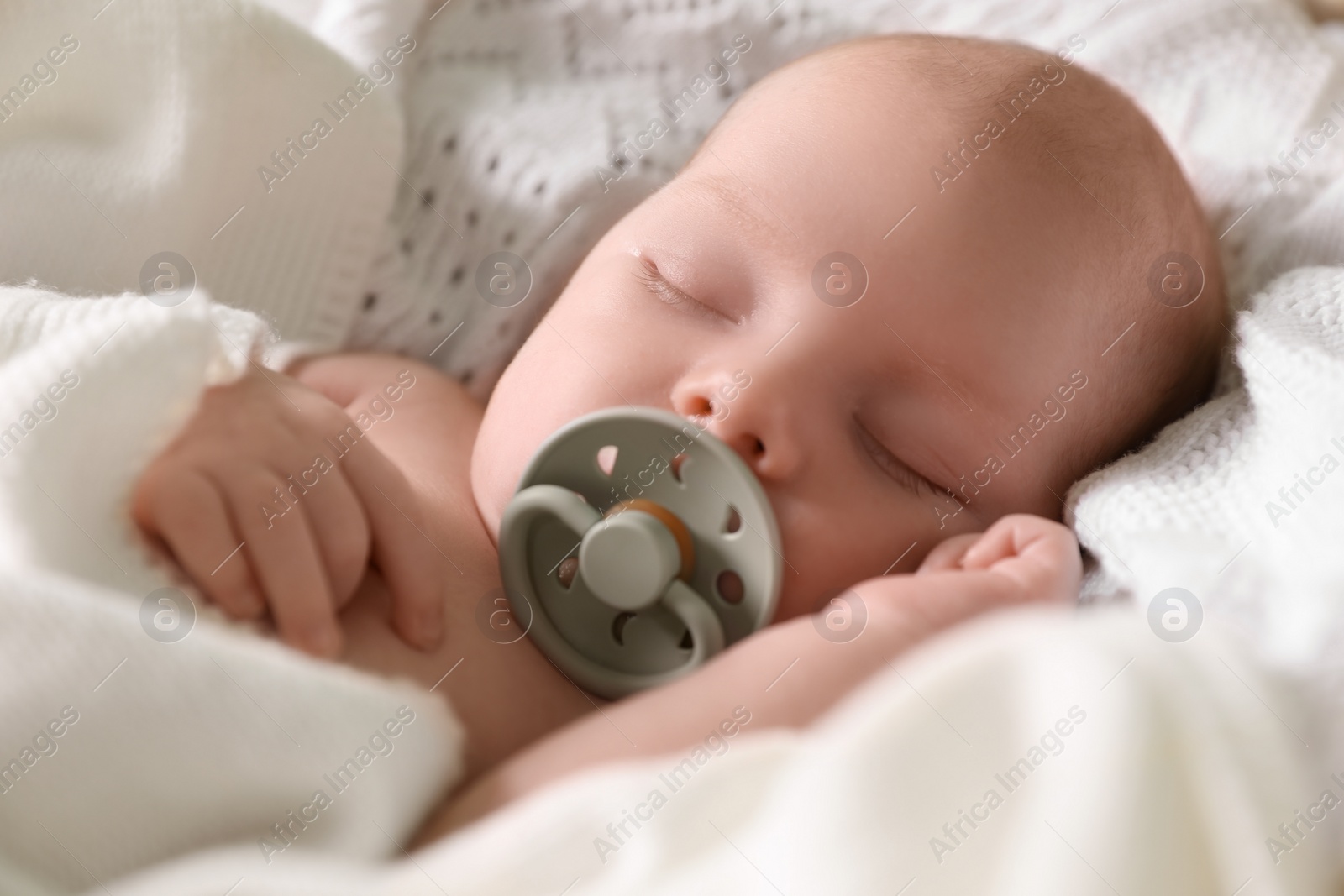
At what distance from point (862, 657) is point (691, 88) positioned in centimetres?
104

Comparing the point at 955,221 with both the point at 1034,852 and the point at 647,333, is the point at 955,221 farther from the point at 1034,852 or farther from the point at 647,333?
the point at 1034,852

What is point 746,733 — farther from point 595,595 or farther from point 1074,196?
point 1074,196

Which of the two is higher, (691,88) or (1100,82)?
(1100,82)

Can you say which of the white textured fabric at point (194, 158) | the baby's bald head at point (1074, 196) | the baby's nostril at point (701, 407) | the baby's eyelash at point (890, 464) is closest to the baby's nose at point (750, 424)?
the baby's nostril at point (701, 407)

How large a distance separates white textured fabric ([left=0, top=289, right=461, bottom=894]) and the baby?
0.15 ft

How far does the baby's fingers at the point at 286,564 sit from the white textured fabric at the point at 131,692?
0.04m

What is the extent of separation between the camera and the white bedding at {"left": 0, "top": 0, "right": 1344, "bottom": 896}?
0.63 meters

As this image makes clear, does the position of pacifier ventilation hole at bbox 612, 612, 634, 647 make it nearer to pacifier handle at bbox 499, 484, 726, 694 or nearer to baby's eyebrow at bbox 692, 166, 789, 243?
pacifier handle at bbox 499, 484, 726, 694

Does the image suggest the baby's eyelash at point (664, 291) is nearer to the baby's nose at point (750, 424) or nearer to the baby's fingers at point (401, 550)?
the baby's nose at point (750, 424)

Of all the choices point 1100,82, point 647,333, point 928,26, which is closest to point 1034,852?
point 647,333

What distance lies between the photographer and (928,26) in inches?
65.5

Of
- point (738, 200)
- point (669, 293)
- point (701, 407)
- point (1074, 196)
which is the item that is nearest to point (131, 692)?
point (701, 407)

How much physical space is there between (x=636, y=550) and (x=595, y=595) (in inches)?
2.9

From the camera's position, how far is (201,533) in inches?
33.4
